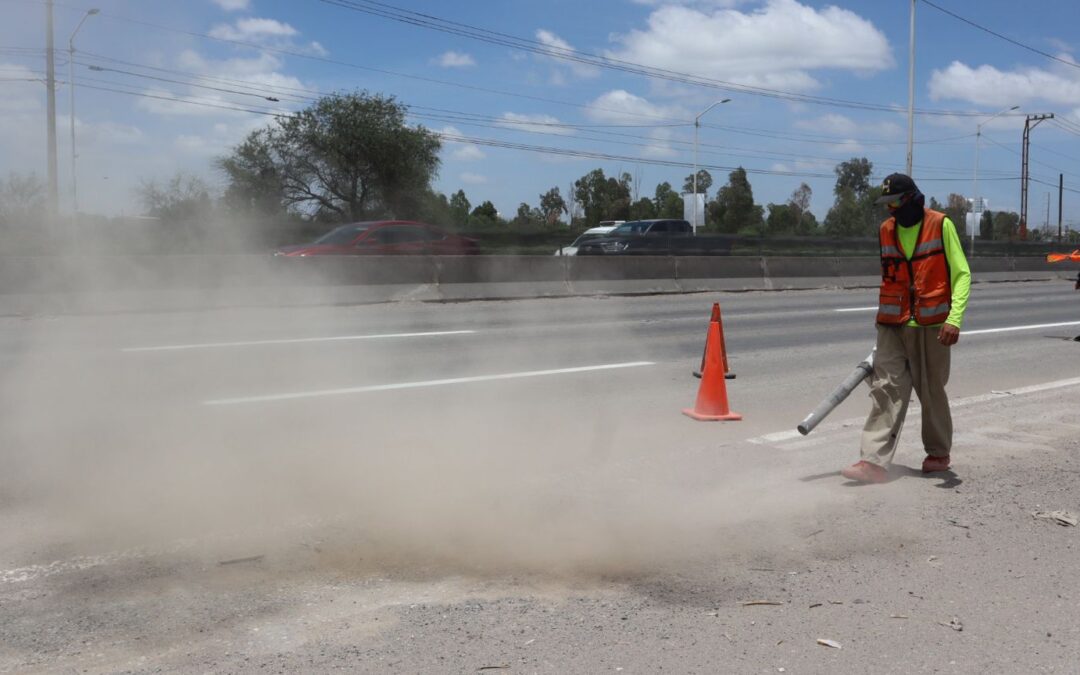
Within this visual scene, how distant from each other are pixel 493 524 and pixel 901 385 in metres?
2.51

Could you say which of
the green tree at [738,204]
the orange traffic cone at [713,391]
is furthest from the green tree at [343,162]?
the green tree at [738,204]

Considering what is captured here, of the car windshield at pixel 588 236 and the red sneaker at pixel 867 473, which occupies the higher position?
the car windshield at pixel 588 236

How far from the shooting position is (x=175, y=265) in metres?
6.70

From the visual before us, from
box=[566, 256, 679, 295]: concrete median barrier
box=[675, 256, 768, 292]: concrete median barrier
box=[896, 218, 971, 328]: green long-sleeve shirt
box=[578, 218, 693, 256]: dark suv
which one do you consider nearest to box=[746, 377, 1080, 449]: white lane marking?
box=[896, 218, 971, 328]: green long-sleeve shirt

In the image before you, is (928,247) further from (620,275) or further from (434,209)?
(434,209)

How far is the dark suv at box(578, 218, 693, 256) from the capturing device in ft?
82.6

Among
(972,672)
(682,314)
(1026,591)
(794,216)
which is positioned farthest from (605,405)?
(794,216)

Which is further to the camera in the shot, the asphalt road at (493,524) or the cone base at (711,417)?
the cone base at (711,417)

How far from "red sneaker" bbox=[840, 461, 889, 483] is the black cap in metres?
1.52

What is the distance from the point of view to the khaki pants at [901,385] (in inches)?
215

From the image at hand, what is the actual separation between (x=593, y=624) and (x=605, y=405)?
427 cm

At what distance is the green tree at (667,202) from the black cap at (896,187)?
2813 inches

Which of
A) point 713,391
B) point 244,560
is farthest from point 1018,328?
point 244,560

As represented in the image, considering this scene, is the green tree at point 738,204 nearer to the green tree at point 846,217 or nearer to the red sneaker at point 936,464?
the green tree at point 846,217
